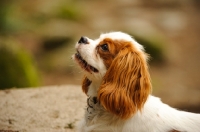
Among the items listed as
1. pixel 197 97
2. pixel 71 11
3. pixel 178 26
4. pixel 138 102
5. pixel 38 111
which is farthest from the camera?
pixel 178 26

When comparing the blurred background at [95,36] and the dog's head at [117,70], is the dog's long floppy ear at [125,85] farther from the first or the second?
the blurred background at [95,36]

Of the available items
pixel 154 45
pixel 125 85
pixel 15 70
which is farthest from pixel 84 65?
pixel 154 45

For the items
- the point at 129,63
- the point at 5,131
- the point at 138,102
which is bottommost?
the point at 5,131

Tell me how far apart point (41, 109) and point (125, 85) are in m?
1.88

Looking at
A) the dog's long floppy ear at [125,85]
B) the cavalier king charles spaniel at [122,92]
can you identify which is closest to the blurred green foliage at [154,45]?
the cavalier king charles spaniel at [122,92]

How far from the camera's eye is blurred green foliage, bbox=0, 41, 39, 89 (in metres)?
8.16

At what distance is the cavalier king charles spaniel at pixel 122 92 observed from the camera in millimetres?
4180

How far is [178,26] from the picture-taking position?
1584 centimetres

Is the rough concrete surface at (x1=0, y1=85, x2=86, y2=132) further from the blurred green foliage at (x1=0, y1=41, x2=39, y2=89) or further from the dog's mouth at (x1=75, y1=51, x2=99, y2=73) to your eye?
the blurred green foliage at (x1=0, y1=41, x2=39, y2=89)

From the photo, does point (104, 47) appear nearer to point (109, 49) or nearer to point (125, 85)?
point (109, 49)

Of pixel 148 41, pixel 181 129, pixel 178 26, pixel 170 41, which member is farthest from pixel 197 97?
pixel 181 129

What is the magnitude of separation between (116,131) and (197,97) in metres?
7.02

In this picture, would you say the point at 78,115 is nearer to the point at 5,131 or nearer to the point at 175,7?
the point at 5,131

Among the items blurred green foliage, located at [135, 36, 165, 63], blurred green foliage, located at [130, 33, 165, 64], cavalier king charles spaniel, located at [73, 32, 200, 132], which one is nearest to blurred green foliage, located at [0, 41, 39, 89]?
cavalier king charles spaniel, located at [73, 32, 200, 132]
